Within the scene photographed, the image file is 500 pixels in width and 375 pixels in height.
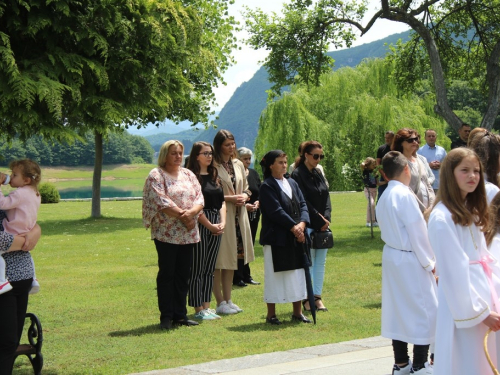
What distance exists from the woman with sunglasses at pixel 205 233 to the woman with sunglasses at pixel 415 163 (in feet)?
8.03

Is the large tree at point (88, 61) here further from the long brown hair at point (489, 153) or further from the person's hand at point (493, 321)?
the person's hand at point (493, 321)

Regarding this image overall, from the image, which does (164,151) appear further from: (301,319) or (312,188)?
(301,319)

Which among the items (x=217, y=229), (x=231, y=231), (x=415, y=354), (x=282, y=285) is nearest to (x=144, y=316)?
(x=217, y=229)

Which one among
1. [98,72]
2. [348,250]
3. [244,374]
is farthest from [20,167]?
[348,250]

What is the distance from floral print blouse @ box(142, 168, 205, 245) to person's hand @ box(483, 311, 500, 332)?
5.18m

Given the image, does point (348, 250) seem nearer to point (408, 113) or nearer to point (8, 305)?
point (8, 305)

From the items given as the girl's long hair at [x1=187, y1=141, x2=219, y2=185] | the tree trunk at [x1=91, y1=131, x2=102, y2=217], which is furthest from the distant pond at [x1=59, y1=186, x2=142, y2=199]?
the girl's long hair at [x1=187, y1=141, x2=219, y2=185]

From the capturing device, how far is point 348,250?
17250 mm

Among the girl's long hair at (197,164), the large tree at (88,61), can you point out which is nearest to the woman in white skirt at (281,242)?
the girl's long hair at (197,164)

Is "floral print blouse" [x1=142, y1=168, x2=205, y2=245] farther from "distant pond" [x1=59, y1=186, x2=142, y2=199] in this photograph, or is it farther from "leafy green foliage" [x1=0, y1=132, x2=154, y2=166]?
"leafy green foliage" [x1=0, y1=132, x2=154, y2=166]

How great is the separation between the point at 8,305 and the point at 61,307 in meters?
5.09

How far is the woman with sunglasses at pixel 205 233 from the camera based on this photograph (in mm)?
10211

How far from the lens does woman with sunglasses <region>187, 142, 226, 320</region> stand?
10.2 m

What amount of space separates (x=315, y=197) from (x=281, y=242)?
1.37m
